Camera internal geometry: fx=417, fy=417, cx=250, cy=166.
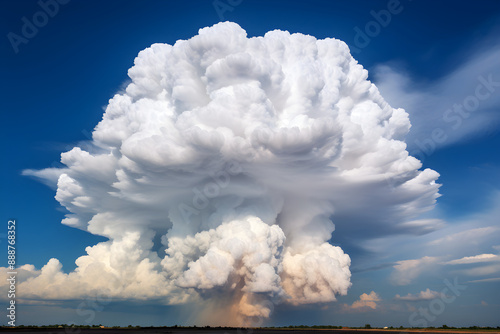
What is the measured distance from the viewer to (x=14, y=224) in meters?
109

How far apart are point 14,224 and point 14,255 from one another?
27.0 feet

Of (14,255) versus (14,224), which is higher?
(14,224)

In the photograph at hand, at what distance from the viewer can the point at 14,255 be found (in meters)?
106
